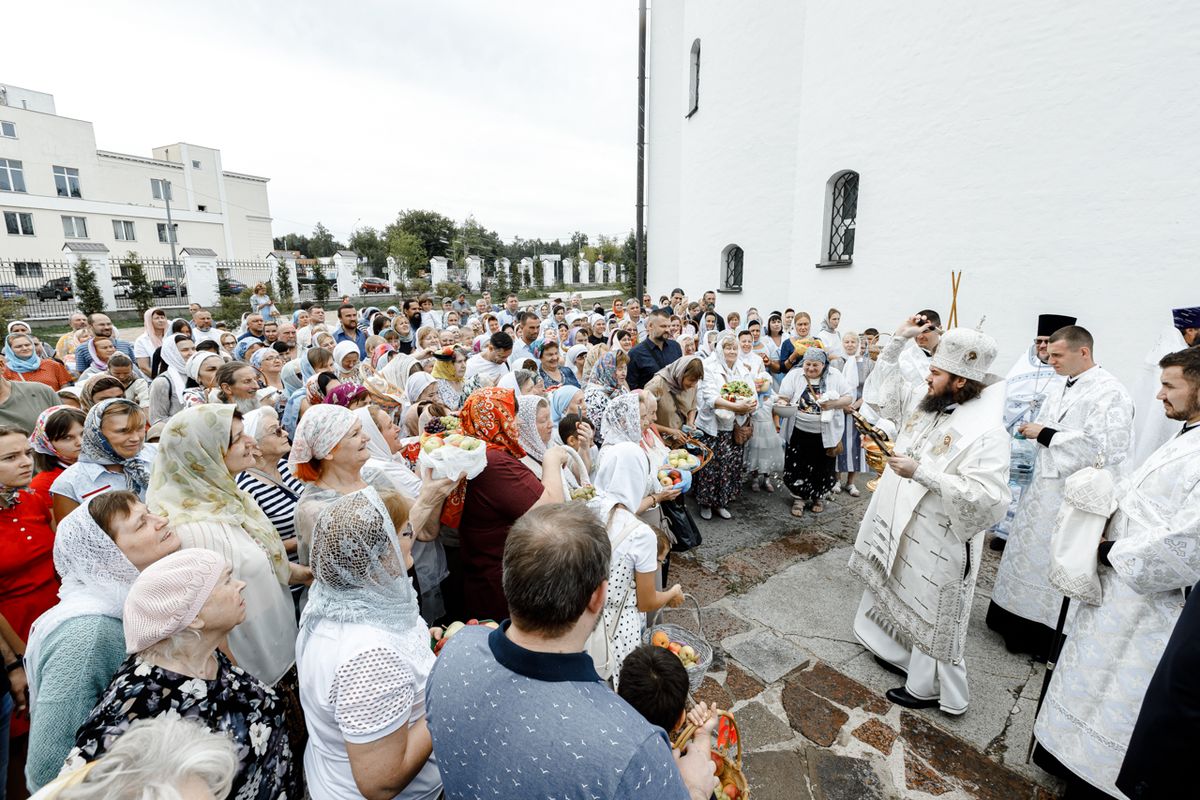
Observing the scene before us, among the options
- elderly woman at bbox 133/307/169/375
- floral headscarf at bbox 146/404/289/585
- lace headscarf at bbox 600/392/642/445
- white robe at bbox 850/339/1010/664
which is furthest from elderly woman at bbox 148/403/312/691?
elderly woman at bbox 133/307/169/375

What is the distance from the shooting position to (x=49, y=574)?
8.84 feet

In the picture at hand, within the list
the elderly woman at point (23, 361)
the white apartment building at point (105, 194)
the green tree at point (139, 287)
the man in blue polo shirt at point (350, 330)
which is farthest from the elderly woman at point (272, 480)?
the white apartment building at point (105, 194)

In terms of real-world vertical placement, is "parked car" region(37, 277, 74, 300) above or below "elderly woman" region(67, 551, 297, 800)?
above

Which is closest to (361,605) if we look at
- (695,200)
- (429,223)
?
(695,200)

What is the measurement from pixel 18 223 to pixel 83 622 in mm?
48276

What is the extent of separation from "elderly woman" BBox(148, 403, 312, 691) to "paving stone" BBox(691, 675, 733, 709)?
2.34 m

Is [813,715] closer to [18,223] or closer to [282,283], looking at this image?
[282,283]

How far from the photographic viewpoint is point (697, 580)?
4.76 meters

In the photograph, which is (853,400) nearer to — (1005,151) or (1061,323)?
(1061,323)

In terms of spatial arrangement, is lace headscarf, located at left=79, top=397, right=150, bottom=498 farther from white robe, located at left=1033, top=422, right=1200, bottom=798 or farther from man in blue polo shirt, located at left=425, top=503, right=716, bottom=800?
white robe, located at left=1033, top=422, right=1200, bottom=798

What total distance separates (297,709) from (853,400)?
590 cm

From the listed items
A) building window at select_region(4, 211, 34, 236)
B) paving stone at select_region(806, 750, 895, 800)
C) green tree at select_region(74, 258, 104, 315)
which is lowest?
paving stone at select_region(806, 750, 895, 800)

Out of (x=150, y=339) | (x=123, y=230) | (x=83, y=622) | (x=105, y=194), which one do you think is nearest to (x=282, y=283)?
(x=123, y=230)

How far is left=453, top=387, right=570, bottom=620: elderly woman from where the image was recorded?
2.67m
